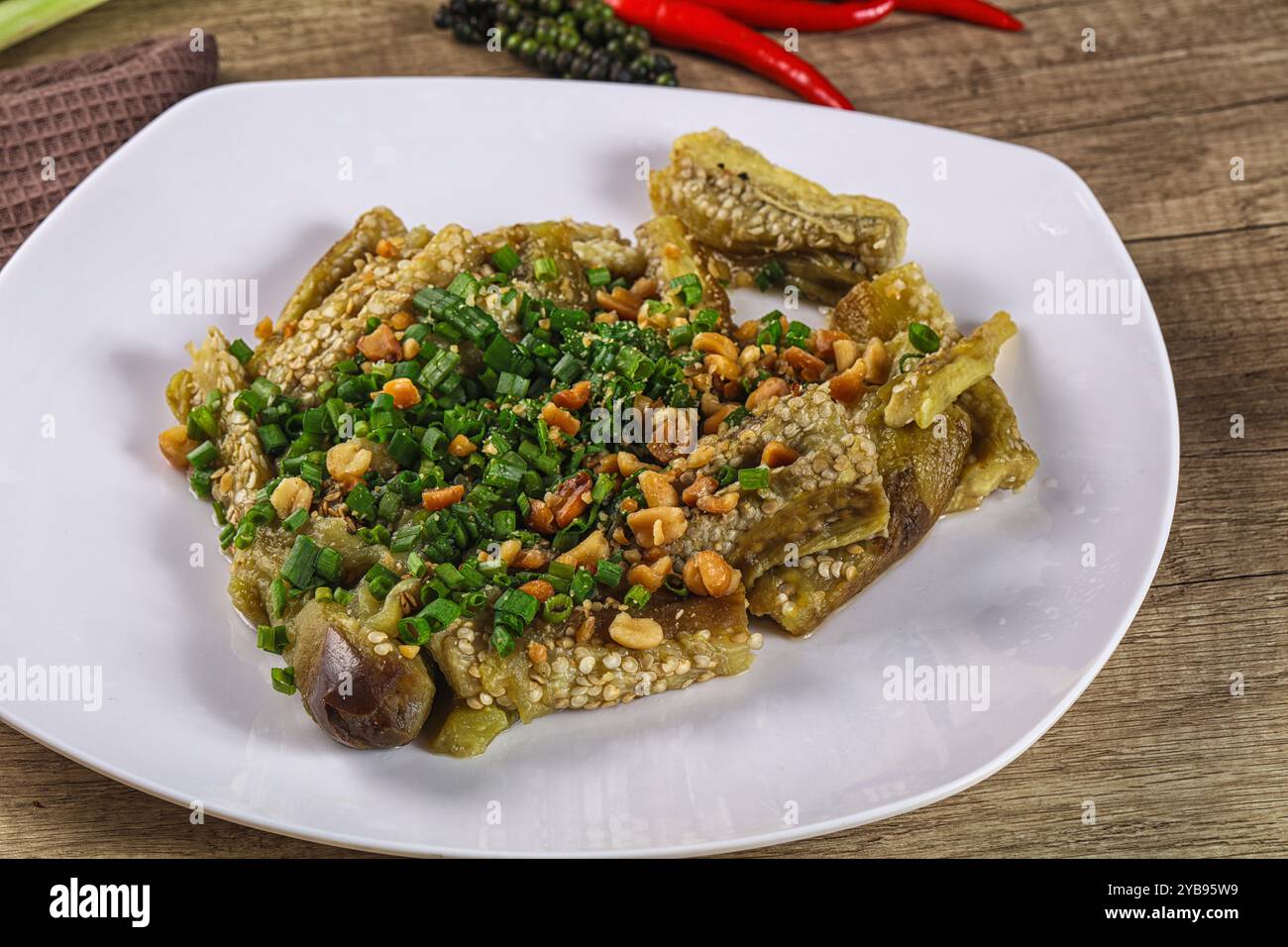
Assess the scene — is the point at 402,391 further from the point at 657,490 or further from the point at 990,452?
→ the point at 990,452

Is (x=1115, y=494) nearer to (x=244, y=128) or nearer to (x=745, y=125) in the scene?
(x=745, y=125)

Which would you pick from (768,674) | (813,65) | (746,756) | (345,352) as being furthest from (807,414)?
(813,65)

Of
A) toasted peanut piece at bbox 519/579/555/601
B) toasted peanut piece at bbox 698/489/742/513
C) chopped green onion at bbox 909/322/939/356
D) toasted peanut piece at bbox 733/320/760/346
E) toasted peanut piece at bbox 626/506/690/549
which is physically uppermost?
toasted peanut piece at bbox 733/320/760/346

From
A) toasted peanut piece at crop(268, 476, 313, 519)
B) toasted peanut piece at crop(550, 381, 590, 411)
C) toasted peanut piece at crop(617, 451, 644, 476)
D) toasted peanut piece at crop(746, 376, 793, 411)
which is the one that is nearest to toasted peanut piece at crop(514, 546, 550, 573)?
toasted peanut piece at crop(617, 451, 644, 476)

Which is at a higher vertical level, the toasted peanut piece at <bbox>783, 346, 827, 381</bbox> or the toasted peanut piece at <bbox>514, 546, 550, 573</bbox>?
the toasted peanut piece at <bbox>783, 346, 827, 381</bbox>

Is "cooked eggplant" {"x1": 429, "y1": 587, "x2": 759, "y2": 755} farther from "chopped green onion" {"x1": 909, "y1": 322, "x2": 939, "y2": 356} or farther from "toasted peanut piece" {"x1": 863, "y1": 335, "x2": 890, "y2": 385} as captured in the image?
"chopped green onion" {"x1": 909, "y1": 322, "x2": 939, "y2": 356}

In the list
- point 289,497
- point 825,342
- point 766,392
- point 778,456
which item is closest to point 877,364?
point 825,342
